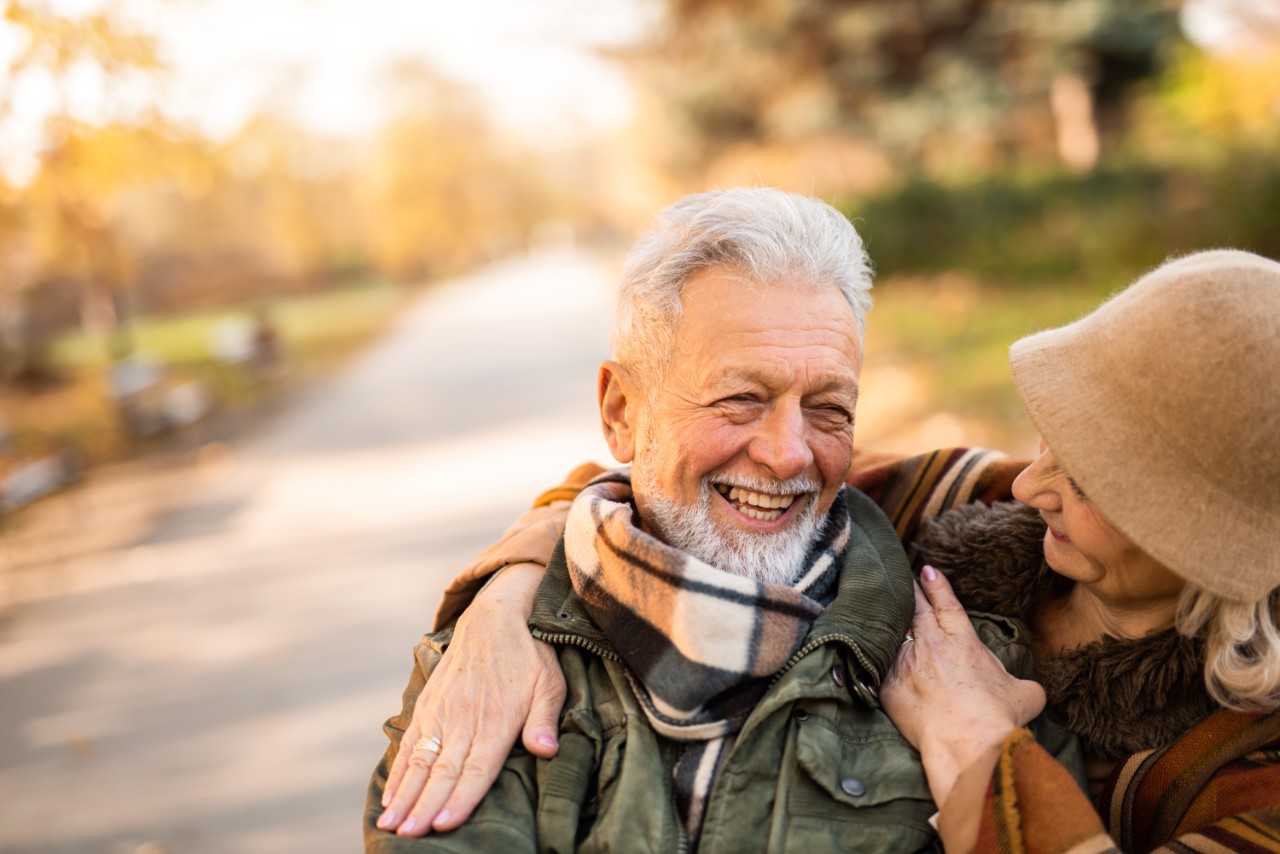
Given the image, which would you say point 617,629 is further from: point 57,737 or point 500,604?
point 57,737

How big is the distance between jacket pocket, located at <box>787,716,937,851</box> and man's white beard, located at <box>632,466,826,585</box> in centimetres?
36

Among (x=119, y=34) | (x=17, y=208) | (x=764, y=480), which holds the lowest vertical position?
(x=764, y=480)

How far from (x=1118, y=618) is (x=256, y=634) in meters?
4.72

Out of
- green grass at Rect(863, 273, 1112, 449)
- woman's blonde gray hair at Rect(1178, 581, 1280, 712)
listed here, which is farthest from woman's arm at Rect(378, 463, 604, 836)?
Answer: green grass at Rect(863, 273, 1112, 449)

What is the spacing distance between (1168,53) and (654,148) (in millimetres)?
8878

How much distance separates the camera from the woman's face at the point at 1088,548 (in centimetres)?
173

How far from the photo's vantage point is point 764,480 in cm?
205

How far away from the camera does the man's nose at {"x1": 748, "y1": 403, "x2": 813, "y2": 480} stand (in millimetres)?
1979

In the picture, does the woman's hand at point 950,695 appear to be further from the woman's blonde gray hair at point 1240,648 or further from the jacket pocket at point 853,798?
the woman's blonde gray hair at point 1240,648

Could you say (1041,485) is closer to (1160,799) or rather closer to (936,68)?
(1160,799)

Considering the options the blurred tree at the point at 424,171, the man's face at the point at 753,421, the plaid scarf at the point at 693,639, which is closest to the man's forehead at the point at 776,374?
the man's face at the point at 753,421

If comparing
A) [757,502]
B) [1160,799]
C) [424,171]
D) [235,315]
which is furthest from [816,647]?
[235,315]

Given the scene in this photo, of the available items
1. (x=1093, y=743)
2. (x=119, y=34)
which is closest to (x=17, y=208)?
(x=119, y=34)

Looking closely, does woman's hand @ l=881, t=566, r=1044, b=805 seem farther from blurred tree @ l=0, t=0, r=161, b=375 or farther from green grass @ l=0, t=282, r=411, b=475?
green grass @ l=0, t=282, r=411, b=475
